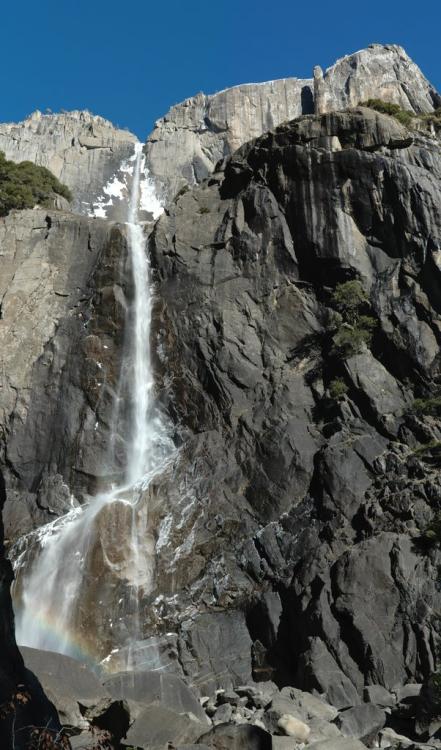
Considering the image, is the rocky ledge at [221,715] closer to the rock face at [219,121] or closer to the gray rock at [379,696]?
the gray rock at [379,696]

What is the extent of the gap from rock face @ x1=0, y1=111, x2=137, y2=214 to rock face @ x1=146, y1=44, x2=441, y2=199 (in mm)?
3640

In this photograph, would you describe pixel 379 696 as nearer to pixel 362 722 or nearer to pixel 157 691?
pixel 362 722

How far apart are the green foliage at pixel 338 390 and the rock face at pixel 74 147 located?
40.6 metres

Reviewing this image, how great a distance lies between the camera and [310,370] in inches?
1315

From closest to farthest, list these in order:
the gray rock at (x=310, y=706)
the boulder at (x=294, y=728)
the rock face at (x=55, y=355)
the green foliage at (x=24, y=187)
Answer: the boulder at (x=294, y=728)
the gray rock at (x=310, y=706)
the rock face at (x=55, y=355)
the green foliage at (x=24, y=187)

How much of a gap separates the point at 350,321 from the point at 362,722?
1830 cm

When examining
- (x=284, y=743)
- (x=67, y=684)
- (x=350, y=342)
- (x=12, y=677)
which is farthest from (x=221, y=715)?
(x=350, y=342)

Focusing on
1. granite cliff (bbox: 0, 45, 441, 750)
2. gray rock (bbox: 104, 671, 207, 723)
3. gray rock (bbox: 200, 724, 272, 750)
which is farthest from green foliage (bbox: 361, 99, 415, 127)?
gray rock (bbox: 200, 724, 272, 750)

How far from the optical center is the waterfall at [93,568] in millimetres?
26484

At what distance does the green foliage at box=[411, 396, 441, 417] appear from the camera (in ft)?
96.7

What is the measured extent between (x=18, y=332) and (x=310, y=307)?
45.8 feet

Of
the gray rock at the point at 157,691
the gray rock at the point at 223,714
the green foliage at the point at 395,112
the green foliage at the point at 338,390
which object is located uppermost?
the green foliage at the point at 395,112

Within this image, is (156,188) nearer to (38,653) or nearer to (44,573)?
(44,573)

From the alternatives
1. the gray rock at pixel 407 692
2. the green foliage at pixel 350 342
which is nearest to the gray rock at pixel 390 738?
the gray rock at pixel 407 692
